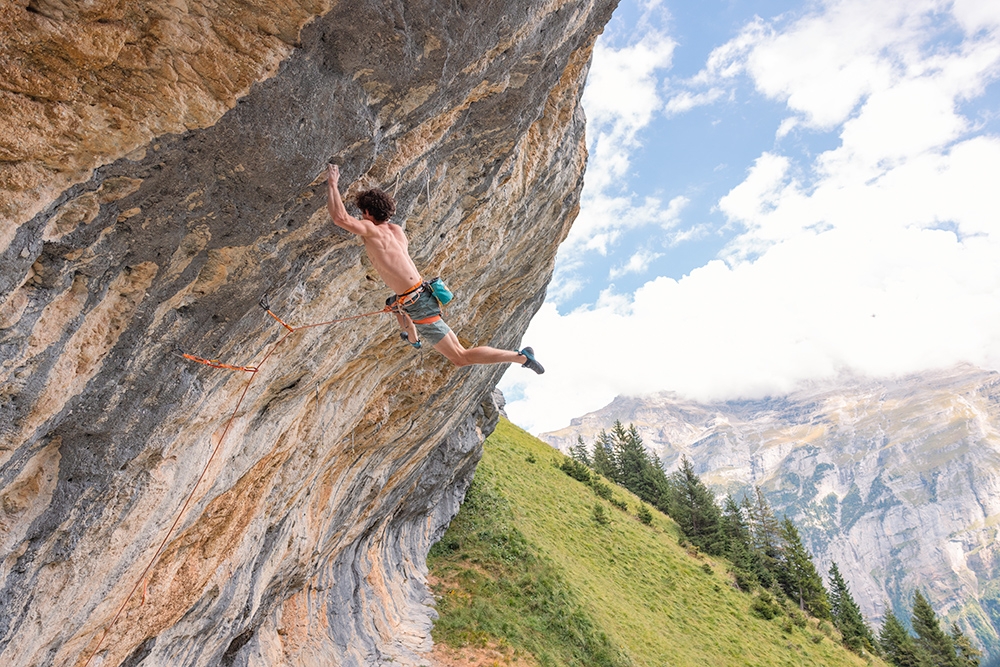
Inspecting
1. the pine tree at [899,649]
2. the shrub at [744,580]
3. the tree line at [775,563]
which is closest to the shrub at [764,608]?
the shrub at [744,580]

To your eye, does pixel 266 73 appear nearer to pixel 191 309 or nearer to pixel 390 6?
pixel 390 6

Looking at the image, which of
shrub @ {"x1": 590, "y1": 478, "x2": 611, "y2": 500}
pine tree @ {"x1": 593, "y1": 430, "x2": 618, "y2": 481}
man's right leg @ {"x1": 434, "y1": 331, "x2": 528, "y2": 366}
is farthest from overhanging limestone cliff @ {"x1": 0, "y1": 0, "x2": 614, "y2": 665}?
pine tree @ {"x1": 593, "y1": 430, "x2": 618, "y2": 481}

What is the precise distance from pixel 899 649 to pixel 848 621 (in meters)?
6.84

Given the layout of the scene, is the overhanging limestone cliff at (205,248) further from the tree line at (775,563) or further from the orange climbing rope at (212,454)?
the tree line at (775,563)

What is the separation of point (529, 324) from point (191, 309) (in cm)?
1107

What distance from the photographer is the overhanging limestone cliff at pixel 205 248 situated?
369cm

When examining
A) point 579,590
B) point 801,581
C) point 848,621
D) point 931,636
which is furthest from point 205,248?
point 931,636

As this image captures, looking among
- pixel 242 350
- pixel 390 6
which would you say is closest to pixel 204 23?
pixel 390 6

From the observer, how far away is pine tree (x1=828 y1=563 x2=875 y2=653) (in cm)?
3653

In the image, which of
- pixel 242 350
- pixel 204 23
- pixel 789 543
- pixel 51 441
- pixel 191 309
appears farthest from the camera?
pixel 789 543

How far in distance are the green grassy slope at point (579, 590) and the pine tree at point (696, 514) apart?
3.72 meters

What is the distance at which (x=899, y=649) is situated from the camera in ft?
145

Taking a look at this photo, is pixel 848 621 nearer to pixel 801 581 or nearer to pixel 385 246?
pixel 801 581

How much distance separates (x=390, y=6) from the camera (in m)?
4.31
